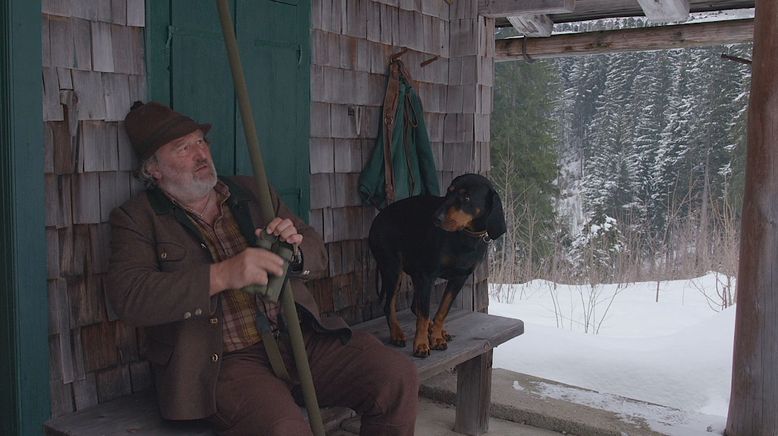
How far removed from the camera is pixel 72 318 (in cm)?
260

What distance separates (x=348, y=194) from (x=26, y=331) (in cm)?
181

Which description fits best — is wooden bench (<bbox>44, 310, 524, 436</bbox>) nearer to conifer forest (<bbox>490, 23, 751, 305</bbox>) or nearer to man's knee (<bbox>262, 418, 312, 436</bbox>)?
man's knee (<bbox>262, 418, 312, 436</bbox>)

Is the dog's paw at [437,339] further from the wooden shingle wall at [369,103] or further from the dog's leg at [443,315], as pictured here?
the wooden shingle wall at [369,103]

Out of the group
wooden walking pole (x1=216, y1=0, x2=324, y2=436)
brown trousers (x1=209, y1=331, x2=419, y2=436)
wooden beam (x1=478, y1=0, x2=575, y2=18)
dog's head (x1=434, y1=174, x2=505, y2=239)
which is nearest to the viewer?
wooden walking pole (x1=216, y1=0, x2=324, y2=436)

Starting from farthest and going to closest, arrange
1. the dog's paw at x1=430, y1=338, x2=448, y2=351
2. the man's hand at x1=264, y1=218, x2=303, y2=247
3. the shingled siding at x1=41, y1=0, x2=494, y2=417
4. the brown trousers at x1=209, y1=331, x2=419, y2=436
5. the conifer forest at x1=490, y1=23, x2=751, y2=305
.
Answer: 1. the conifer forest at x1=490, y1=23, x2=751, y2=305
2. the dog's paw at x1=430, y1=338, x2=448, y2=351
3. the shingled siding at x1=41, y1=0, x2=494, y2=417
4. the brown trousers at x1=209, y1=331, x2=419, y2=436
5. the man's hand at x1=264, y1=218, x2=303, y2=247

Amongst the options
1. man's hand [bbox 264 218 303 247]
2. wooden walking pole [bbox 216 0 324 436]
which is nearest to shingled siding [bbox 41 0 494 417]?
man's hand [bbox 264 218 303 247]

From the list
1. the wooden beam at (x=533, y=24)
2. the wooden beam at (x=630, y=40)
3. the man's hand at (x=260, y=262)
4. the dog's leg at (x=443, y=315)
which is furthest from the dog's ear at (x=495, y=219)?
the wooden beam at (x=630, y=40)

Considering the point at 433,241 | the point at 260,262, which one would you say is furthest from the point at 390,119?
the point at 260,262

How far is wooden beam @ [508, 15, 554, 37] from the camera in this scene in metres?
5.46

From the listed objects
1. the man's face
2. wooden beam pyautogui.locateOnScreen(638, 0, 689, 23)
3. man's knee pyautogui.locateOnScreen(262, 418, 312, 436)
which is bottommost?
man's knee pyautogui.locateOnScreen(262, 418, 312, 436)

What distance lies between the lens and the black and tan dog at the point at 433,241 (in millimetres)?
3109

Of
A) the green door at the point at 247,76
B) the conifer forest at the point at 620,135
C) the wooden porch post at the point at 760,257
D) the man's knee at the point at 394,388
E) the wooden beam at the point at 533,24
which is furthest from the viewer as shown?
the conifer forest at the point at 620,135

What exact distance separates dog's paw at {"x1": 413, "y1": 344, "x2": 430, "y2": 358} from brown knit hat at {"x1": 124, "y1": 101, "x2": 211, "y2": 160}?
1.31 metres

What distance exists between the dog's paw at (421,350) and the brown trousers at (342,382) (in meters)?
0.52
